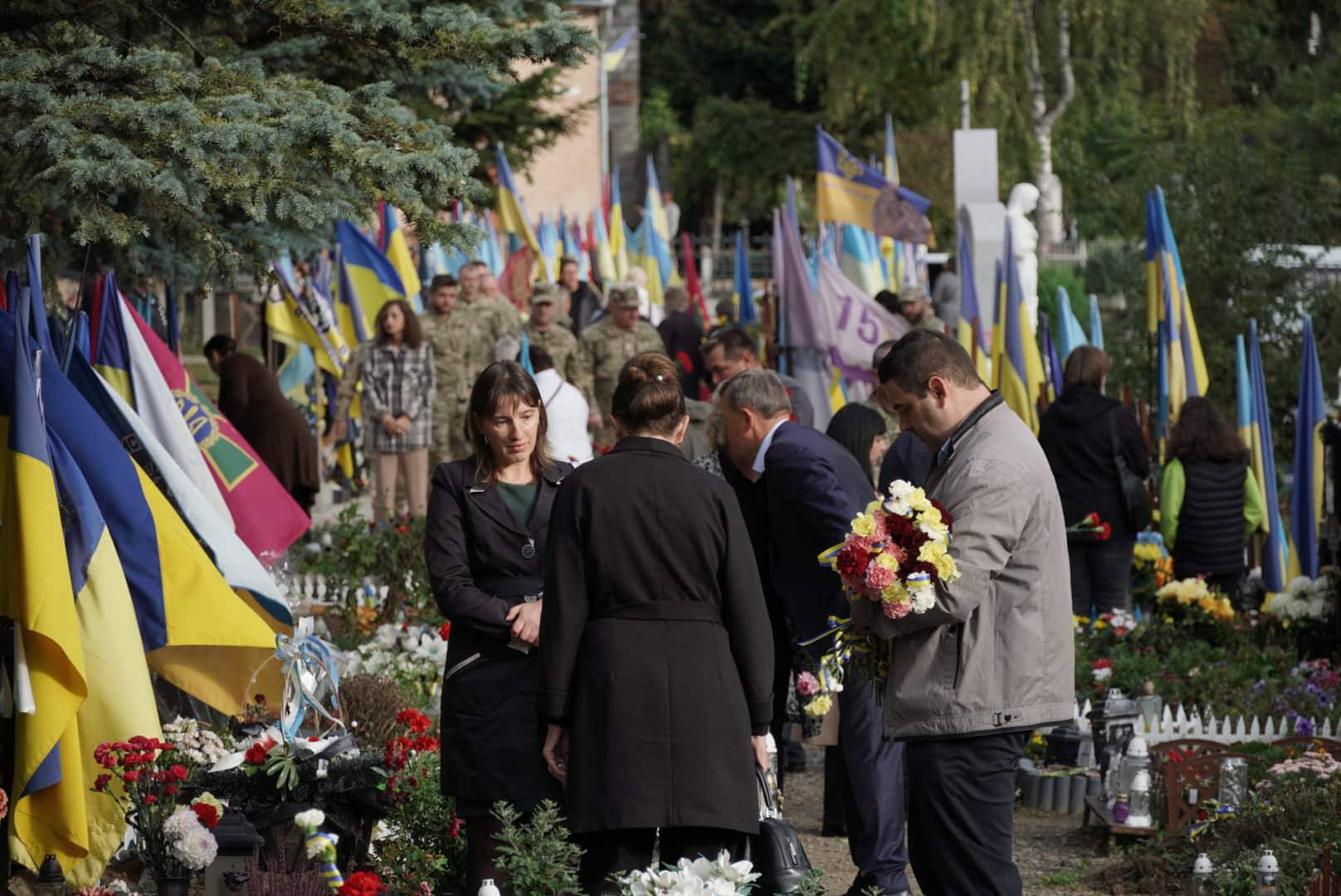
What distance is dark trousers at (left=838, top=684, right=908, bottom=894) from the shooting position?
635 centimetres

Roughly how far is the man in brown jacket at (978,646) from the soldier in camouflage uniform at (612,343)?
8.76m

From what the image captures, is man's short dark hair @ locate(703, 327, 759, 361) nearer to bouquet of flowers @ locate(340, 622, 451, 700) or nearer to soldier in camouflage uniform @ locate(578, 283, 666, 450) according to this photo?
bouquet of flowers @ locate(340, 622, 451, 700)

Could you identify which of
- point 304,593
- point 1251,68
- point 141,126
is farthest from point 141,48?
point 1251,68

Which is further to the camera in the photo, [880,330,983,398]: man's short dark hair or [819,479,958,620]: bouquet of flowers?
[880,330,983,398]: man's short dark hair

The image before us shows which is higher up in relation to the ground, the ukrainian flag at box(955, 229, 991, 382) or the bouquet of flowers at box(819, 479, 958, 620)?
the ukrainian flag at box(955, 229, 991, 382)

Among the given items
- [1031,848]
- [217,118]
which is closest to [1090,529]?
[1031,848]

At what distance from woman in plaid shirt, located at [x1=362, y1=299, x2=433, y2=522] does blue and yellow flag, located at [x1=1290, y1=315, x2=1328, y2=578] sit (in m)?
5.45

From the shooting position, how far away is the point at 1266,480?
504 inches

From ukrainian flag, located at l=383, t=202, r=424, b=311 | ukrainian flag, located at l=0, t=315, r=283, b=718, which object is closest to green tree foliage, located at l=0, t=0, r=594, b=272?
ukrainian flag, located at l=0, t=315, r=283, b=718

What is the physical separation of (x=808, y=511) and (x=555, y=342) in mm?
7999

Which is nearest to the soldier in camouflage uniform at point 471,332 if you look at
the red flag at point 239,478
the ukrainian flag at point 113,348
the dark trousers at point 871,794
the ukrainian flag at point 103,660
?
the red flag at point 239,478

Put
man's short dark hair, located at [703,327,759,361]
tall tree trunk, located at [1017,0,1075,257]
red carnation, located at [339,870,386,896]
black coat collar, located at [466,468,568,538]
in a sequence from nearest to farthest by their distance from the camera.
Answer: red carnation, located at [339,870,386,896] → black coat collar, located at [466,468,568,538] → man's short dark hair, located at [703,327,759,361] → tall tree trunk, located at [1017,0,1075,257]

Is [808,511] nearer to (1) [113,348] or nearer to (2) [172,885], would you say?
(2) [172,885]

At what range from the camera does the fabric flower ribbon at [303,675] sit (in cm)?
590
